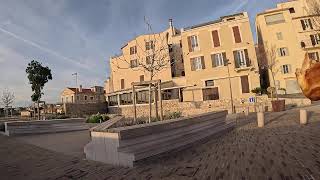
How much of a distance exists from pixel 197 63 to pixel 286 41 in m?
15.3

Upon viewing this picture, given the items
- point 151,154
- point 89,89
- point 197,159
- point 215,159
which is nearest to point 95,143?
point 151,154

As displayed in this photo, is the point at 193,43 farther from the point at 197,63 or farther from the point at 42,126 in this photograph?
the point at 42,126

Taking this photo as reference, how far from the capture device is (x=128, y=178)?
538cm

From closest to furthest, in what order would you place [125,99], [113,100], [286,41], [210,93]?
[210,93] → [286,41] → [125,99] → [113,100]

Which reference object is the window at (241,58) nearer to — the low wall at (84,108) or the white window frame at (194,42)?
the white window frame at (194,42)

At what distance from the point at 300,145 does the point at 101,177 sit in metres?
5.72

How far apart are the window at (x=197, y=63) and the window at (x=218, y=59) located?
160cm

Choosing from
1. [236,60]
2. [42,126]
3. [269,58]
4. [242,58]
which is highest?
[269,58]

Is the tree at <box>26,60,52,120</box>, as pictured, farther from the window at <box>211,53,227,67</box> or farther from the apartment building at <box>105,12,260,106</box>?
the window at <box>211,53,227,67</box>

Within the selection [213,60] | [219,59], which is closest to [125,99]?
[213,60]

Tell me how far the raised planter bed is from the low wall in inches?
1277

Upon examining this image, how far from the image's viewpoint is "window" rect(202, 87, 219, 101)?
Result: 121 feet

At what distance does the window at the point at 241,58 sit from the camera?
118ft

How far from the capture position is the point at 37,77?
31.6 metres
